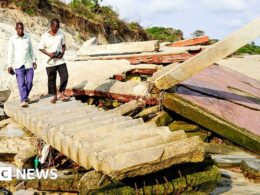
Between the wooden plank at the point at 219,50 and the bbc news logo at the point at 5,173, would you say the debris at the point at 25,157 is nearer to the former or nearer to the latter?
the bbc news logo at the point at 5,173

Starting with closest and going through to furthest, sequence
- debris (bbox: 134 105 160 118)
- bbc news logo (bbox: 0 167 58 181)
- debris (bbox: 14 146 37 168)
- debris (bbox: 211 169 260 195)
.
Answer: debris (bbox: 211 169 260 195), bbc news logo (bbox: 0 167 58 181), debris (bbox: 14 146 37 168), debris (bbox: 134 105 160 118)

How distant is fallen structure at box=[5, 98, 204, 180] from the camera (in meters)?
4.59

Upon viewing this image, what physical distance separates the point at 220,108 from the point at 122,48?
364 centimetres

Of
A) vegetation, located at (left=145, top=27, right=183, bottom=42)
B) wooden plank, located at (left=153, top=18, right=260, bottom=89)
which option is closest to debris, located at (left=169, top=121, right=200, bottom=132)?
wooden plank, located at (left=153, top=18, right=260, bottom=89)

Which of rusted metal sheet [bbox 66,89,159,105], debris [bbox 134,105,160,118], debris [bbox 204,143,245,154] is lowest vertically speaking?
debris [bbox 204,143,245,154]

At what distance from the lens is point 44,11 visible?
1659 cm

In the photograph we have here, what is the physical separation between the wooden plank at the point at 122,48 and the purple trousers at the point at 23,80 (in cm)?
300

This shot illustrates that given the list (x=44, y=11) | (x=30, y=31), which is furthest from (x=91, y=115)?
(x=44, y=11)

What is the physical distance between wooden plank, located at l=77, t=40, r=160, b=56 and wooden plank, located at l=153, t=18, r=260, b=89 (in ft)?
10.6

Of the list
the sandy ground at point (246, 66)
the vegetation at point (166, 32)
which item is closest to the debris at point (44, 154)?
the sandy ground at point (246, 66)

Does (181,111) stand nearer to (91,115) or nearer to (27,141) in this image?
(91,115)

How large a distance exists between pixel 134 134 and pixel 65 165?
1242mm

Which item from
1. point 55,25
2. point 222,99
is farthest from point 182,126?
point 55,25

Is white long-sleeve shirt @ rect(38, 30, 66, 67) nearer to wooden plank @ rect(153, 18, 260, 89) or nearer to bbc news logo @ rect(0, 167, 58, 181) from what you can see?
wooden plank @ rect(153, 18, 260, 89)
